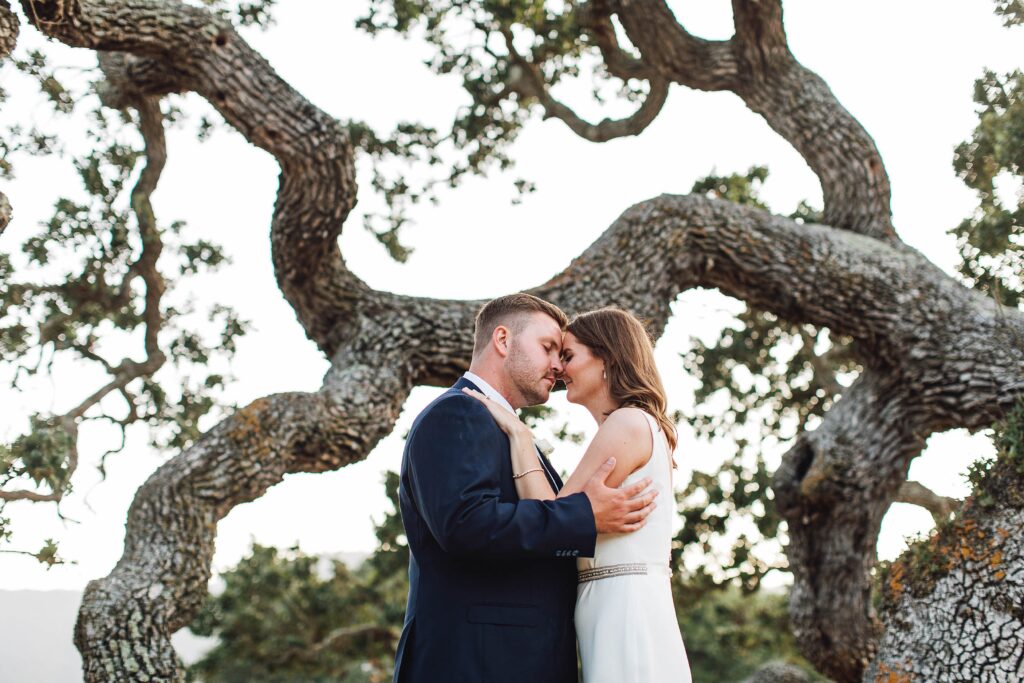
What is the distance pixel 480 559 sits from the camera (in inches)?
116

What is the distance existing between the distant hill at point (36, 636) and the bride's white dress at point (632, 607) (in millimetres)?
13136

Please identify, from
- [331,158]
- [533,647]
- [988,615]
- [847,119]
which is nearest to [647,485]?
[533,647]

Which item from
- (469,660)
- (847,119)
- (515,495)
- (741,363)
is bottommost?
(469,660)

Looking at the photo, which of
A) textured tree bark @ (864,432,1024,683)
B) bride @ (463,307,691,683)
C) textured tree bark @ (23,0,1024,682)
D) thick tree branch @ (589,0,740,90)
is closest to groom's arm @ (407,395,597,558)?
bride @ (463,307,691,683)

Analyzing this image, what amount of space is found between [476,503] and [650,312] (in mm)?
4619

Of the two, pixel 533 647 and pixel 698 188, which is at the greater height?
pixel 698 188

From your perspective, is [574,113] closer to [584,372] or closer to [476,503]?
[584,372]

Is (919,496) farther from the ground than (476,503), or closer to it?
farther from the ground

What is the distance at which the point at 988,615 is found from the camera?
4715mm

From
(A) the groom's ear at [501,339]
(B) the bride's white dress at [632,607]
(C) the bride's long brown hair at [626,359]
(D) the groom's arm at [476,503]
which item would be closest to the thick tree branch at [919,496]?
(C) the bride's long brown hair at [626,359]

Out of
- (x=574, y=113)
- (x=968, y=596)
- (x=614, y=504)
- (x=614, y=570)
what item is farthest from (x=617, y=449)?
(x=574, y=113)

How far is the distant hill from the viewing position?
14.6m

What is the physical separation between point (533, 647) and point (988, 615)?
2.88 m

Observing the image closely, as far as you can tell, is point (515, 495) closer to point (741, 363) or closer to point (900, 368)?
point (900, 368)
